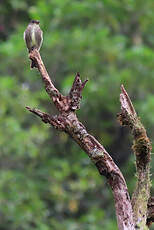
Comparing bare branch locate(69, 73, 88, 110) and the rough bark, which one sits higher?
bare branch locate(69, 73, 88, 110)

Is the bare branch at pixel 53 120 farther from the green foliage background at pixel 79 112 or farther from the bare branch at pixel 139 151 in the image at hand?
the green foliage background at pixel 79 112

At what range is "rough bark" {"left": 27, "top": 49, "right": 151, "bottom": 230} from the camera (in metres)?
3.19

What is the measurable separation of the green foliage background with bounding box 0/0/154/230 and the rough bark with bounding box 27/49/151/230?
5.84 m

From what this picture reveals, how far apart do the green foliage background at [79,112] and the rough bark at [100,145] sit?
5.84 m

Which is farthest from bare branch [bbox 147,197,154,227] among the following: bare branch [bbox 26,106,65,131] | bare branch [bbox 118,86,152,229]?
bare branch [bbox 26,106,65,131]

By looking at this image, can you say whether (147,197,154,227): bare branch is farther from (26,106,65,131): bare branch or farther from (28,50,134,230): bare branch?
(26,106,65,131): bare branch

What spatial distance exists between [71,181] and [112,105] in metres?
1.52

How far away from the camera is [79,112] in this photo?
1070 centimetres

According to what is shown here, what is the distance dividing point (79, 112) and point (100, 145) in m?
7.41

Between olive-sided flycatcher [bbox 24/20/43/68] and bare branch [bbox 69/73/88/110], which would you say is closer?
bare branch [bbox 69/73/88/110]

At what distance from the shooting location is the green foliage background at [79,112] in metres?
9.49

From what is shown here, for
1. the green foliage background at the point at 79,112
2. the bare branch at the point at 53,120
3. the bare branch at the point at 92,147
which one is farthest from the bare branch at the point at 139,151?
the green foliage background at the point at 79,112

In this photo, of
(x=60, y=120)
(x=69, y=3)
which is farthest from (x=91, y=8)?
(x=60, y=120)

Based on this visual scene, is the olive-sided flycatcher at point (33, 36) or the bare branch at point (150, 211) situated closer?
the bare branch at point (150, 211)
